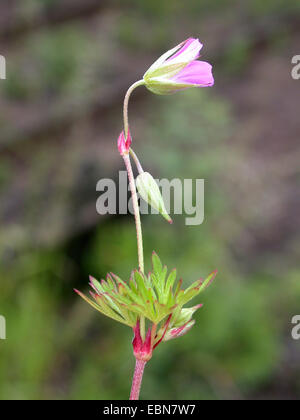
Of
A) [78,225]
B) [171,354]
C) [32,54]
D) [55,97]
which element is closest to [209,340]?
[171,354]

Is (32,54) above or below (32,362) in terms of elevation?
above

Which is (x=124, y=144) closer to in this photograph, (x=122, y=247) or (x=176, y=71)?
(x=176, y=71)

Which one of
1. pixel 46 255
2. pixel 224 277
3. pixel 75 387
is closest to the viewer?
pixel 75 387

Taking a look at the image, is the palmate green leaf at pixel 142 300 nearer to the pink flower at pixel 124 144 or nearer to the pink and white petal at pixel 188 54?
the pink flower at pixel 124 144

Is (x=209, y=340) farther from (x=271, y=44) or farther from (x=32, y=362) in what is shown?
(x=271, y=44)

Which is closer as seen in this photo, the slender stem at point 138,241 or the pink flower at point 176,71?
the slender stem at point 138,241

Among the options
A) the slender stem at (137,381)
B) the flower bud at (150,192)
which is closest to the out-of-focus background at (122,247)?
the flower bud at (150,192)
